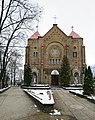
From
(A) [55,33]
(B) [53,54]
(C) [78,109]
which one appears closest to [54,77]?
(B) [53,54]

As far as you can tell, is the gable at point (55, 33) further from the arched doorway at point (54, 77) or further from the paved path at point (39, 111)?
the paved path at point (39, 111)

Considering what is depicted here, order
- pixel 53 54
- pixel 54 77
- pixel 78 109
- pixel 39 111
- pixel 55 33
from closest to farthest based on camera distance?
1. pixel 39 111
2. pixel 78 109
3. pixel 54 77
4. pixel 53 54
5. pixel 55 33

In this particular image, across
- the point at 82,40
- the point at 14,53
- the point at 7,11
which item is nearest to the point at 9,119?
the point at 7,11

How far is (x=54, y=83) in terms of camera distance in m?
61.8

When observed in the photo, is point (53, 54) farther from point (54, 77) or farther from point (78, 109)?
point (78, 109)

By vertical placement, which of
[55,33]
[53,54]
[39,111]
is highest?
[55,33]

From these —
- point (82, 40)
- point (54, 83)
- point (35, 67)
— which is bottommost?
point (54, 83)

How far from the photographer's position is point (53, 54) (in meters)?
63.0

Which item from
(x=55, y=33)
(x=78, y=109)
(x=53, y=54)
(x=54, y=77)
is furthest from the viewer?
(x=55, y=33)

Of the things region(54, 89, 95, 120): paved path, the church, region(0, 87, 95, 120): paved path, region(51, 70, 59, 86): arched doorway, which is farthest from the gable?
region(0, 87, 95, 120): paved path

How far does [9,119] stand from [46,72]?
52.4m

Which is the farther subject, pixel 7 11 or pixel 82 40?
pixel 82 40

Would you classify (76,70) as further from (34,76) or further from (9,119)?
(9,119)

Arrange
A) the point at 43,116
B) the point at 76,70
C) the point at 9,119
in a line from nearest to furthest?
the point at 9,119, the point at 43,116, the point at 76,70
